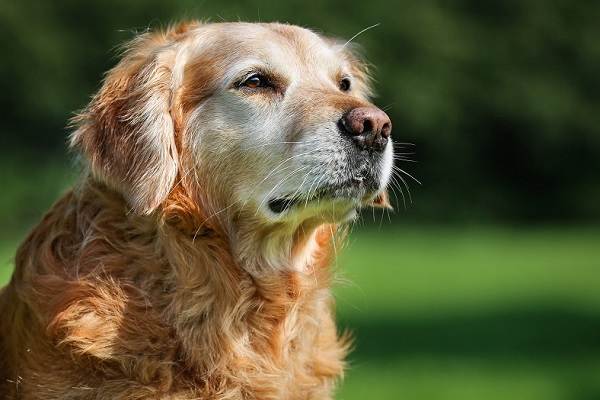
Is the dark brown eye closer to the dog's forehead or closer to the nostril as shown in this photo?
the dog's forehead

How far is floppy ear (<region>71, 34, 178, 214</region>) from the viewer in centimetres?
447

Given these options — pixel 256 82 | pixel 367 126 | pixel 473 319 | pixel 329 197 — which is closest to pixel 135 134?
pixel 256 82

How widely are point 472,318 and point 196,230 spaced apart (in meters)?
7.88

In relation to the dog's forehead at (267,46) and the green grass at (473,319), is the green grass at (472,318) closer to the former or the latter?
the green grass at (473,319)

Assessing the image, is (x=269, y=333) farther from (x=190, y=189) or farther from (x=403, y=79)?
(x=403, y=79)

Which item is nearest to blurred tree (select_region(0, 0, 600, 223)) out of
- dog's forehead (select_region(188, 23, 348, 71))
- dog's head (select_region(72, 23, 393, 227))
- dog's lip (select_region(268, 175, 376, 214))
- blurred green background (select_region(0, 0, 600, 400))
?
blurred green background (select_region(0, 0, 600, 400))

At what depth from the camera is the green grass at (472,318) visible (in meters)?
8.36

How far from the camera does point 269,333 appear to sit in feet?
15.3

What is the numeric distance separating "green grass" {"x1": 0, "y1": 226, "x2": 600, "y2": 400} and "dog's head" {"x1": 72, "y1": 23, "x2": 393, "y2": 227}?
2.01 ft

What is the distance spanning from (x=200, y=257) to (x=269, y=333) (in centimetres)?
48

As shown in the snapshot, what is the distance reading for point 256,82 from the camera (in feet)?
15.6

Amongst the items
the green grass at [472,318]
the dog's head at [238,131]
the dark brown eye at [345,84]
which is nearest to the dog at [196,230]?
the dog's head at [238,131]

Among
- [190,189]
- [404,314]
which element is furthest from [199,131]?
[404,314]

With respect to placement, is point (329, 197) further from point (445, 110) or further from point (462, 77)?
point (462, 77)
